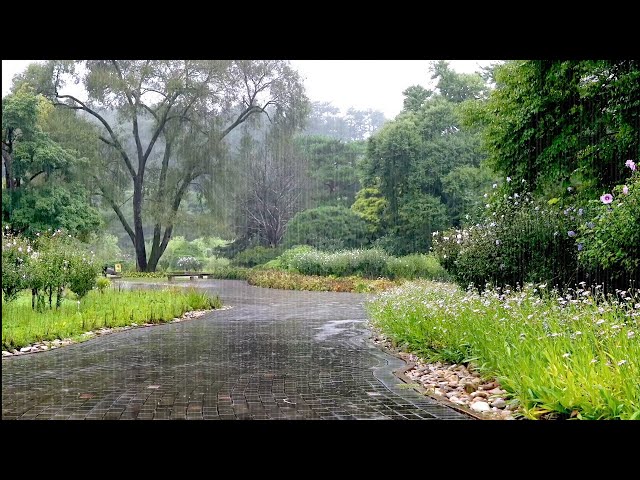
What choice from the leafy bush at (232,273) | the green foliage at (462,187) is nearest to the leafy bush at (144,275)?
the leafy bush at (232,273)

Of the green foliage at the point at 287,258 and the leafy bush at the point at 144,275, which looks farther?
the leafy bush at the point at 144,275

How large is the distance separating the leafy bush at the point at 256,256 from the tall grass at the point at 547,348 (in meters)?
17.3

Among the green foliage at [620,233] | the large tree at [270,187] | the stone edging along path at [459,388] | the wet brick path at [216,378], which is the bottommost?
the stone edging along path at [459,388]

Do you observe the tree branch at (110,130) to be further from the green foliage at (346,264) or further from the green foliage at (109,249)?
the green foliage at (346,264)

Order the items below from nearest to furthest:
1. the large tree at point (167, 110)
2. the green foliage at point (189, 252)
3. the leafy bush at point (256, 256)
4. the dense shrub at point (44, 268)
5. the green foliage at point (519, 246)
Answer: the green foliage at point (519, 246) < the dense shrub at point (44, 268) < the leafy bush at point (256, 256) < the large tree at point (167, 110) < the green foliage at point (189, 252)

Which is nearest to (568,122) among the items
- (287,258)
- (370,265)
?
(370,265)

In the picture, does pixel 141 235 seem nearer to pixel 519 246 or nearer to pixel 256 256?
pixel 256 256

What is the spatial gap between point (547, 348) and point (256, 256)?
2019cm

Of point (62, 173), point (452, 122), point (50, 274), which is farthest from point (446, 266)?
point (452, 122)

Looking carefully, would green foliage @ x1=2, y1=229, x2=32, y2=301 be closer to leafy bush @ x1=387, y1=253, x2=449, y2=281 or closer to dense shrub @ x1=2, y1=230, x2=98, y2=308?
dense shrub @ x1=2, y1=230, x2=98, y2=308

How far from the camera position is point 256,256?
23.6m

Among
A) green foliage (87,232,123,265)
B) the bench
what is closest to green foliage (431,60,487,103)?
the bench

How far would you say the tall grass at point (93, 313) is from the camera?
658 cm
